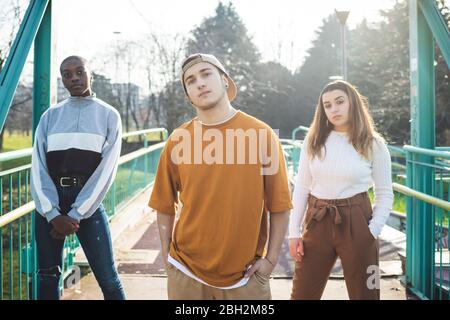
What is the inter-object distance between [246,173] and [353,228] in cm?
80

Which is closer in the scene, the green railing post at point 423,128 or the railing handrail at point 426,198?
the railing handrail at point 426,198

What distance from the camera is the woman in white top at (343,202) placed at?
2658mm

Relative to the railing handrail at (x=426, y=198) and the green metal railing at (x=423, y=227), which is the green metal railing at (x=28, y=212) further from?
the green metal railing at (x=423, y=227)

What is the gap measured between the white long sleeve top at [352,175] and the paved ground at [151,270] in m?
1.69

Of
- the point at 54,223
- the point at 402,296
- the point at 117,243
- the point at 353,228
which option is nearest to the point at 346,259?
the point at 353,228

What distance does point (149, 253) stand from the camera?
5660mm

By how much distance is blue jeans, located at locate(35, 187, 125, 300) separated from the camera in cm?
304

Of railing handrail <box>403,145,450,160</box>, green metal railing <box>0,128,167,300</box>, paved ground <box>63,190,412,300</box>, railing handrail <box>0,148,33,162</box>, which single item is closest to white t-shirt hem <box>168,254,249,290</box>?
green metal railing <box>0,128,167,300</box>

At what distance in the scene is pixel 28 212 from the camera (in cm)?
349

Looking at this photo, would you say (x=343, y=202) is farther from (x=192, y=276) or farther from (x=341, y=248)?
(x=192, y=276)

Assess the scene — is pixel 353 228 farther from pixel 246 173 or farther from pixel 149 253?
pixel 149 253

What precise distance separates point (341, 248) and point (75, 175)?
1487 millimetres


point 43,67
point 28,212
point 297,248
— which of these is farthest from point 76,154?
point 297,248

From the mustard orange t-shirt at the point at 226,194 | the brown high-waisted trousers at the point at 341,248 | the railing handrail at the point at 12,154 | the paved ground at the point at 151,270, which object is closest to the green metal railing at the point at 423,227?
the paved ground at the point at 151,270
